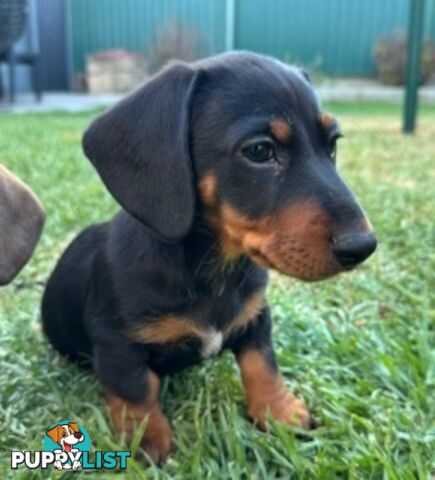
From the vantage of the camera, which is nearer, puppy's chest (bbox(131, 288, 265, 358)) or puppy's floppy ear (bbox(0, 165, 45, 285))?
puppy's floppy ear (bbox(0, 165, 45, 285))

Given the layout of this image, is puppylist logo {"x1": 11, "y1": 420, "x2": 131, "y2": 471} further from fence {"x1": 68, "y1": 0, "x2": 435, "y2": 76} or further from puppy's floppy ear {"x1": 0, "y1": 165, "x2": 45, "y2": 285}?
fence {"x1": 68, "y1": 0, "x2": 435, "y2": 76}

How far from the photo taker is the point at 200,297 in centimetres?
256

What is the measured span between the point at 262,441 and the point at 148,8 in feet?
60.3

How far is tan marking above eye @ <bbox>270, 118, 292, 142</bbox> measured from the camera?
2.30m

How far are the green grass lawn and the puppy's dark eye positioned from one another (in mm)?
912

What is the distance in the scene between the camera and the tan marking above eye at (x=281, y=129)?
2301 mm

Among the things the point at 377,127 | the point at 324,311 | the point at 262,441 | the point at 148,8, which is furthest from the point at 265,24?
the point at 262,441

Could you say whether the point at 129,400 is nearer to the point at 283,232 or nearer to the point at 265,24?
the point at 283,232

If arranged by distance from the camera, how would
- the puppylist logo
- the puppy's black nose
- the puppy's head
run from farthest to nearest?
the puppylist logo
the puppy's head
the puppy's black nose

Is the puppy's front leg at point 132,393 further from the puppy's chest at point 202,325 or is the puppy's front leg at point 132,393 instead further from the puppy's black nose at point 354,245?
the puppy's black nose at point 354,245

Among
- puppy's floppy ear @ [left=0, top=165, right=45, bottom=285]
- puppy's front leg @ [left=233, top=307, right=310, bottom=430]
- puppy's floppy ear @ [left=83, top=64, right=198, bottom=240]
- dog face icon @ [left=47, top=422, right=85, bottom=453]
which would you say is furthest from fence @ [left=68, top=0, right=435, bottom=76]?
dog face icon @ [left=47, top=422, right=85, bottom=453]

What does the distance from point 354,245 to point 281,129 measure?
0.46 meters

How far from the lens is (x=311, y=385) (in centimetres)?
284

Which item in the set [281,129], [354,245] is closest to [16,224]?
[281,129]
